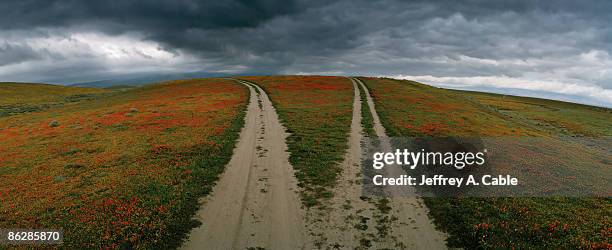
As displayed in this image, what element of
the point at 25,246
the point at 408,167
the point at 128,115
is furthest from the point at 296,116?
the point at 25,246

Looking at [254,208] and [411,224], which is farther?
[254,208]

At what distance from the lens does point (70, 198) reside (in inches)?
734

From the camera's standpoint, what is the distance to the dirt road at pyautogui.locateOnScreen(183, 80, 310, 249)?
1403cm

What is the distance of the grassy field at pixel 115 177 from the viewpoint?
15.1 meters

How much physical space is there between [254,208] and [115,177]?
1090 centimetres

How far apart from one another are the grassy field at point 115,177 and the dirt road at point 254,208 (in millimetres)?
986

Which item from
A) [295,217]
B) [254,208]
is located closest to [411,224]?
[295,217]

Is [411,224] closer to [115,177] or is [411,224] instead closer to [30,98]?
[115,177]

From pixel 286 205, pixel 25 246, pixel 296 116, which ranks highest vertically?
Answer: pixel 296 116

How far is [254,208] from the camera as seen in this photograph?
16922 millimetres

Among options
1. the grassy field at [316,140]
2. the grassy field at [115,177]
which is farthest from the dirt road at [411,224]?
the grassy field at [115,177]

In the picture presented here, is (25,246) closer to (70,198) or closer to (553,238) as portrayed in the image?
(70,198)

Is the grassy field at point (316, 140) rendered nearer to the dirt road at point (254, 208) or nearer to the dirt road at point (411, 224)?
the dirt road at point (254, 208)

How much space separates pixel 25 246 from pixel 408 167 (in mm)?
21312
